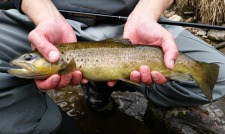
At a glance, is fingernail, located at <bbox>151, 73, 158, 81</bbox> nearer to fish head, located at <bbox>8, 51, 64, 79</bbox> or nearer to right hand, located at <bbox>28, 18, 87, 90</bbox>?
right hand, located at <bbox>28, 18, 87, 90</bbox>

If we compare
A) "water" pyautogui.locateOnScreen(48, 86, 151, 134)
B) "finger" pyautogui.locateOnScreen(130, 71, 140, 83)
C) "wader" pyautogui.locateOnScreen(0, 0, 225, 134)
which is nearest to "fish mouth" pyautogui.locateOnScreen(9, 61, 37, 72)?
"wader" pyautogui.locateOnScreen(0, 0, 225, 134)

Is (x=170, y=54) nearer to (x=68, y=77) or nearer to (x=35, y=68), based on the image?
(x=68, y=77)

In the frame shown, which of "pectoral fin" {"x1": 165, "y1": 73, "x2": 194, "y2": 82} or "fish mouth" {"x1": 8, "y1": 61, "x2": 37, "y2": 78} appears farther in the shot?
"pectoral fin" {"x1": 165, "y1": 73, "x2": 194, "y2": 82}

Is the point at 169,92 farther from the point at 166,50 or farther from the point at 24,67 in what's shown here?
the point at 24,67

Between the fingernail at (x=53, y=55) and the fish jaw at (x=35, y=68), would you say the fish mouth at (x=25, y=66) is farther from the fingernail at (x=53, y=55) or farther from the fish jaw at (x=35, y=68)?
the fingernail at (x=53, y=55)

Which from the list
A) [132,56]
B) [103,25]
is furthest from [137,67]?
[103,25]

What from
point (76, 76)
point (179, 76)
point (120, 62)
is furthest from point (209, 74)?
point (76, 76)
